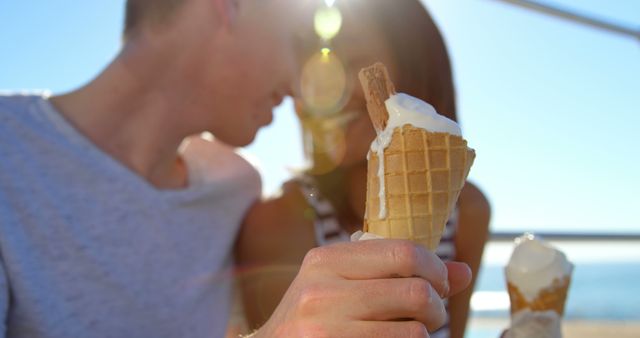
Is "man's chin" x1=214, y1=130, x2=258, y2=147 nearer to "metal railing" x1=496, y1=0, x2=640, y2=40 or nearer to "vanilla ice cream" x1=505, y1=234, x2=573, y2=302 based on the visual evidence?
"vanilla ice cream" x1=505, y1=234, x2=573, y2=302

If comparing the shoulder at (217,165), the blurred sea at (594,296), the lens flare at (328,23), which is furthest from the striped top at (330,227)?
the blurred sea at (594,296)

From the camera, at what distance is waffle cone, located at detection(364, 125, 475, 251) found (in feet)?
2.91

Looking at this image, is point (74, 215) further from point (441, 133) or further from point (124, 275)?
point (441, 133)

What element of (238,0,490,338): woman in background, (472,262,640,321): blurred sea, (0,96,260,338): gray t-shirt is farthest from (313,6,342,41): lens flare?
(472,262,640,321): blurred sea

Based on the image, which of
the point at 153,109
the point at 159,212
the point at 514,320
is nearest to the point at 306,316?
the point at 514,320

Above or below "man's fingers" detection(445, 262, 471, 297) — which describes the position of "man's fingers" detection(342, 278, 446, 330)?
above

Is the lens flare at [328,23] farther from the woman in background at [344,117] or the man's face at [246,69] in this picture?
the man's face at [246,69]

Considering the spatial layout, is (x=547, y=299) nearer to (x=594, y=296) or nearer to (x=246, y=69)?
(x=246, y=69)

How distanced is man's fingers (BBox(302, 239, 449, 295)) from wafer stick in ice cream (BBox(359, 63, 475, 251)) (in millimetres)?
115

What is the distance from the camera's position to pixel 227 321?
220 centimetres

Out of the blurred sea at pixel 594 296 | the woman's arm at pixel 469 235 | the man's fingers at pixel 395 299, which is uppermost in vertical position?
the man's fingers at pixel 395 299

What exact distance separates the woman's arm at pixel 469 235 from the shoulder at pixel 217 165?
0.92m

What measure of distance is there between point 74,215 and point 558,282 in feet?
4.84

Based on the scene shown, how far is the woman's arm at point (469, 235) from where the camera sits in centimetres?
233
